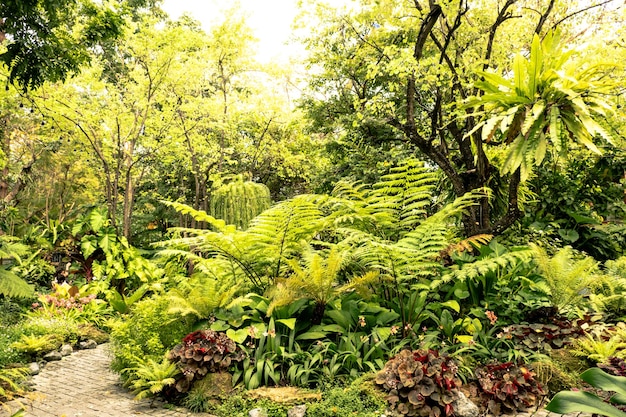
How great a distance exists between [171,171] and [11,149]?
352cm

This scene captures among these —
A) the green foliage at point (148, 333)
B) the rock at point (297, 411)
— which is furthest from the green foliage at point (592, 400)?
the green foliage at point (148, 333)

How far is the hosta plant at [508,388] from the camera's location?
3104 millimetres

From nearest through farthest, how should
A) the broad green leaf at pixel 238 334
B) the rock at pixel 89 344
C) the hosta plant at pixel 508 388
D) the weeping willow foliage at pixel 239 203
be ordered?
the hosta plant at pixel 508 388 → the broad green leaf at pixel 238 334 → the rock at pixel 89 344 → the weeping willow foliage at pixel 239 203

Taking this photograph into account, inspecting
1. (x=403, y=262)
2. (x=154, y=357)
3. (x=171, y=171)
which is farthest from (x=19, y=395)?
(x=171, y=171)

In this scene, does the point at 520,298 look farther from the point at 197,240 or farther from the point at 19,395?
the point at 19,395

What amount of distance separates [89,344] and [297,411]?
314 cm

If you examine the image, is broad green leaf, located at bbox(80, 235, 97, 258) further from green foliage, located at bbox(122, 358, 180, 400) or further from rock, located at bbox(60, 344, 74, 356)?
green foliage, located at bbox(122, 358, 180, 400)

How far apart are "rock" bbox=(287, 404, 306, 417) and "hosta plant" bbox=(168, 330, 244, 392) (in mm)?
664

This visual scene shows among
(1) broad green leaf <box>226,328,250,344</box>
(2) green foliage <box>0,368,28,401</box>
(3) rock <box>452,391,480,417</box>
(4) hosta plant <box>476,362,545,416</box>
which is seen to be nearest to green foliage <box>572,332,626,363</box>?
(4) hosta plant <box>476,362,545,416</box>

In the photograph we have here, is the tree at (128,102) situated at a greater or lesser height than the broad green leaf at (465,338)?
greater

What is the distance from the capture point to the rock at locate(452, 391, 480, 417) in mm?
3000

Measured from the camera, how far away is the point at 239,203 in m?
8.98

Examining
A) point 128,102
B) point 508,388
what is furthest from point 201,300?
point 128,102

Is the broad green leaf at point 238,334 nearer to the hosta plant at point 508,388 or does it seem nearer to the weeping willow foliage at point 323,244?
the weeping willow foliage at point 323,244
